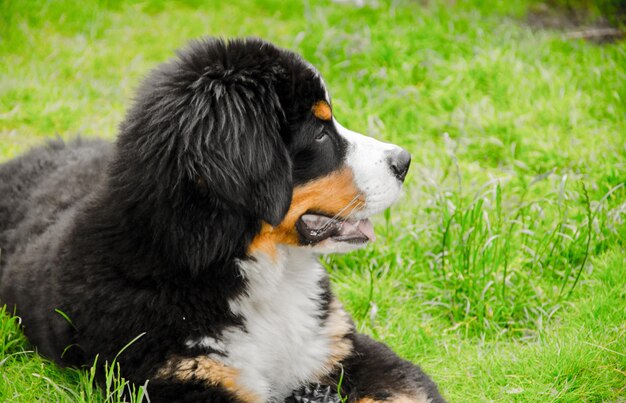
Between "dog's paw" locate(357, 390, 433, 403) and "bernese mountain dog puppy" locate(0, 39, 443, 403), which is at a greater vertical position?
"bernese mountain dog puppy" locate(0, 39, 443, 403)

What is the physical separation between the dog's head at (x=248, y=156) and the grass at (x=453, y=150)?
718 mm

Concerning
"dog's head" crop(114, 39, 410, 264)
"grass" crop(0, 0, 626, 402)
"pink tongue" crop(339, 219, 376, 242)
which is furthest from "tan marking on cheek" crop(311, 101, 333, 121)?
"grass" crop(0, 0, 626, 402)

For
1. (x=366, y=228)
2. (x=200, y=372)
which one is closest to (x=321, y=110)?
(x=366, y=228)

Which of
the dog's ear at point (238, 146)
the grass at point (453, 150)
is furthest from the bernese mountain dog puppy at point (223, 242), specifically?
the grass at point (453, 150)

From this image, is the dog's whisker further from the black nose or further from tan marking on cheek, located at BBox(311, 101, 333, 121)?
tan marking on cheek, located at BBox(311, 101, 333, 121)

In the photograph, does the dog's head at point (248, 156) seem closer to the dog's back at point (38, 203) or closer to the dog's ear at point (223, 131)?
the dog's ear at point (223, 131)

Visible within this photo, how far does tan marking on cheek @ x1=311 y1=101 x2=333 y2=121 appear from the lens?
287 cm

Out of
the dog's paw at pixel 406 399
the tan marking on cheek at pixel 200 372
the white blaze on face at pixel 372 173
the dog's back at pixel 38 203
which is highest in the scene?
the white blaze on face at pixel 372 173

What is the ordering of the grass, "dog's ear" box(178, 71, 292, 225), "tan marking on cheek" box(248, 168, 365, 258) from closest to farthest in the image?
"dog's ear" box(178, 71, 292, 225)
"tan marking on cheek" box(248, 168, 365, 258)
the grass

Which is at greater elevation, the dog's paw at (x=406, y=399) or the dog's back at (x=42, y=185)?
the dog's back at (x=42, y=185)

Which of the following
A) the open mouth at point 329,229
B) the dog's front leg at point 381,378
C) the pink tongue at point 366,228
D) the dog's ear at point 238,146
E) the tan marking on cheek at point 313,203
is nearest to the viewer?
the dog's ear at point 238,146

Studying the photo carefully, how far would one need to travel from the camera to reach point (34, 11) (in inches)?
288

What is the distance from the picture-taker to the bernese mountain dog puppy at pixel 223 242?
257cm

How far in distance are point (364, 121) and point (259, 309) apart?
9.62ft
